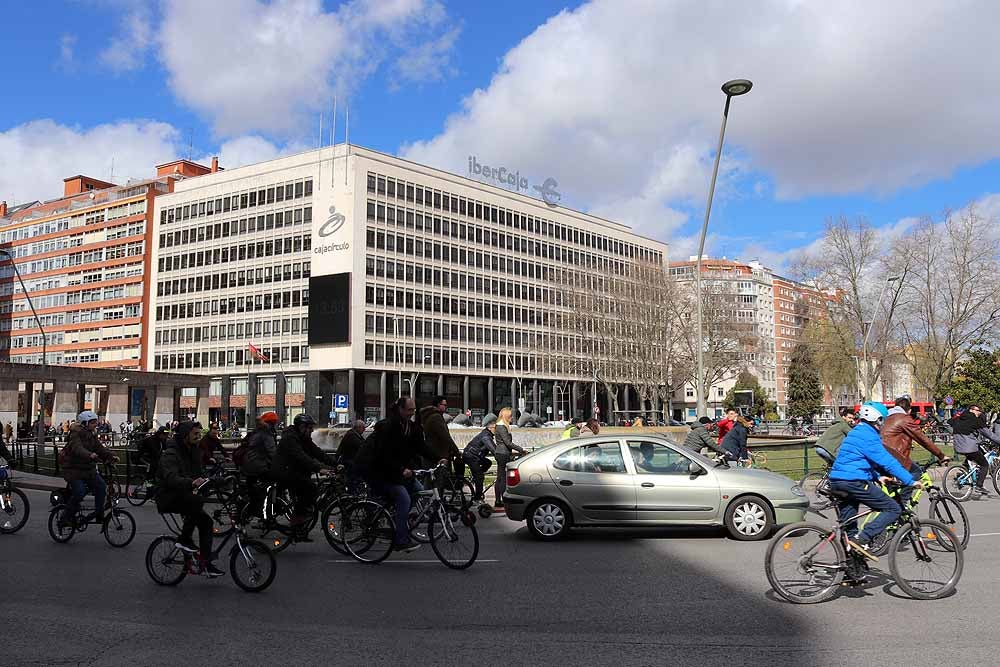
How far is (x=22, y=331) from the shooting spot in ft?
334

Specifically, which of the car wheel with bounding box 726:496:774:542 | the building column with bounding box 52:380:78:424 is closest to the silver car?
the car wheel with bounding box 726:496:774:542

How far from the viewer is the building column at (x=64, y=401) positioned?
5320 centimetres

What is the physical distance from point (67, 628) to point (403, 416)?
424 cm

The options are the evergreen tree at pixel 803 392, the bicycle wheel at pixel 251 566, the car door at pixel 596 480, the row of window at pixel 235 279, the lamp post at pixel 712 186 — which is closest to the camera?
the bicycle wheel at pixel 251 566

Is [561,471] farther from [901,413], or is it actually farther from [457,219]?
[457,219]

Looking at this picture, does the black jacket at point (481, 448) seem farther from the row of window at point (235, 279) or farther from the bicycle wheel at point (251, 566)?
the row of window at point (235, 279)

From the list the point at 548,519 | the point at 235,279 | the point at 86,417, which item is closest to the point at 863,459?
the point at 548,519

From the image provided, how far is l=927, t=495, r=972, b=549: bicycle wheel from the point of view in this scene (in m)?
10.2

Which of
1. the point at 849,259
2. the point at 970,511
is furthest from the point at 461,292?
the point at 970,511

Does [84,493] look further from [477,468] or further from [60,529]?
[477,468]

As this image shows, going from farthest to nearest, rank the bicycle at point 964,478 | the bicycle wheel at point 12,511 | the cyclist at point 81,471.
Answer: the bicycle at point 964,478, the bicycle wheel at point 12,511, the cyclist at point 81,471

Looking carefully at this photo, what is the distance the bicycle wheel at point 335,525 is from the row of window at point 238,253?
71.4 m

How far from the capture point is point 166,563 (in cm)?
899

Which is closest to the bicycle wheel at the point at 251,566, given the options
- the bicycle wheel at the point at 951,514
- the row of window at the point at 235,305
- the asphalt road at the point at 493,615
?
the asphalt road at the point at 493,615
